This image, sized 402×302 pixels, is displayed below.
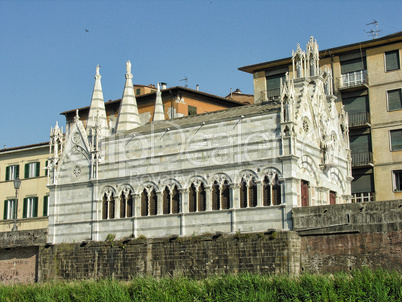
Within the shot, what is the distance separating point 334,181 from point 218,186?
7.58 meters

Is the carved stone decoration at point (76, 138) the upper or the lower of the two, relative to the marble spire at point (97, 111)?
lower

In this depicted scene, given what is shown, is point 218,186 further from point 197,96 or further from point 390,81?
point 197,96

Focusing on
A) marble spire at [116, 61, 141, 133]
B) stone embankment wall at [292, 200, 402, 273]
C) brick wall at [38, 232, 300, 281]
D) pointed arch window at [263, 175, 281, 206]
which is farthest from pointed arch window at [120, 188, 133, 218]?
stone embankment wall at [292, 200, 402, 273]

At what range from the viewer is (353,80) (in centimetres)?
4759

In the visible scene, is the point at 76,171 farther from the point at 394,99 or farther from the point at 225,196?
the point at 394,99

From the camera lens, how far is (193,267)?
35.4m

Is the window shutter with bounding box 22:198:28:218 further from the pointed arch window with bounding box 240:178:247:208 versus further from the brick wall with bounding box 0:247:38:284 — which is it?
the pointed arch window with bounding box 240:178:247:208

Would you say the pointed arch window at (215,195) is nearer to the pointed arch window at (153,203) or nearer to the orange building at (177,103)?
the pointed arch window at (153,203)

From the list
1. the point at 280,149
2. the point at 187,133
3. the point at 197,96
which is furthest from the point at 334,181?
the point at 197,96

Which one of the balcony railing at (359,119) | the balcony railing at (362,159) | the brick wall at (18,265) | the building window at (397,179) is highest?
the balcony railing at (359,119)

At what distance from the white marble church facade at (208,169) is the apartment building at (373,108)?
16.0 ft

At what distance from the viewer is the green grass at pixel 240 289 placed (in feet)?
83.5

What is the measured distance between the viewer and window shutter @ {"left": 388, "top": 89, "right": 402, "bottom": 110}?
45844 mm

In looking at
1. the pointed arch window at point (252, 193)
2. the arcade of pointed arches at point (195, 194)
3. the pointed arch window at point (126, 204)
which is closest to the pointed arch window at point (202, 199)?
the arcade of pointed arches at point (195, 194)
